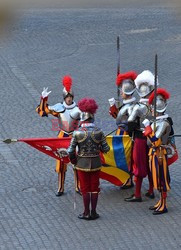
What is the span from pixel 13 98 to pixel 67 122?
5.64 metres

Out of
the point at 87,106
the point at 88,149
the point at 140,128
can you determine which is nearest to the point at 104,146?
the point at 88,149

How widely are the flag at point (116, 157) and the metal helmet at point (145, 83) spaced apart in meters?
0.61

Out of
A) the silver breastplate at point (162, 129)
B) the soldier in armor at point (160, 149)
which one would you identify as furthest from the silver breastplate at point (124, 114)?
the silver breastplate at point (162, 129)

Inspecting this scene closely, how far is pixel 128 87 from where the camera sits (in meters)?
8.74

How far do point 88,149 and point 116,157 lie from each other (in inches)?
38.6

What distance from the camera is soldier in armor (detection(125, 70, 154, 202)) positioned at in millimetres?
8539

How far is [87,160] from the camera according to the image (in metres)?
7.86

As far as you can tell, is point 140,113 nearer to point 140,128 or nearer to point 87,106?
point 140,128

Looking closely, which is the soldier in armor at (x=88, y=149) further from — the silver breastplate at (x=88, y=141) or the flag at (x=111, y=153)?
the flag at (x=111, y=153)

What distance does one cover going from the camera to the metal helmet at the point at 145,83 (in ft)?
28.2

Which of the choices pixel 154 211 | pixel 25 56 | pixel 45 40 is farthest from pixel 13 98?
pixel 154 211

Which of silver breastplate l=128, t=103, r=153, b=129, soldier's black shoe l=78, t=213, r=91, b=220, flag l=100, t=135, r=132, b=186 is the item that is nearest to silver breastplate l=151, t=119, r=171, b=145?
silver breastplate l=128, t=103, r=153, b=129

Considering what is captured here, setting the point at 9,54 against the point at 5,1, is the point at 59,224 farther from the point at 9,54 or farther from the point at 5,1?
the point at 9,54

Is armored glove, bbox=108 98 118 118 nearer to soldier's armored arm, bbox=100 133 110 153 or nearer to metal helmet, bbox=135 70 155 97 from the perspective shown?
metal helmet, bbox=135 70 155 97
